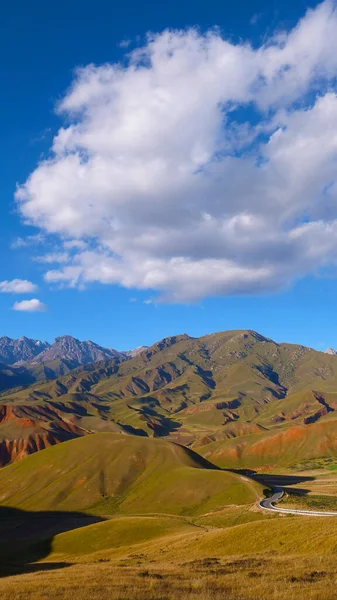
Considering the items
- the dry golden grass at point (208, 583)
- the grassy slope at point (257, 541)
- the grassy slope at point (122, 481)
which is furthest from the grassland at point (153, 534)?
the grassy slope at point (122, 481)

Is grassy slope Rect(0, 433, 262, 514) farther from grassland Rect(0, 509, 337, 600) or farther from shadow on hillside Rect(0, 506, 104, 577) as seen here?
grassland Rect(0, 509, 337, 600)

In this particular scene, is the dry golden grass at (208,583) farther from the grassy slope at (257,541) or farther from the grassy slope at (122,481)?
the grassy slope at (122,481)

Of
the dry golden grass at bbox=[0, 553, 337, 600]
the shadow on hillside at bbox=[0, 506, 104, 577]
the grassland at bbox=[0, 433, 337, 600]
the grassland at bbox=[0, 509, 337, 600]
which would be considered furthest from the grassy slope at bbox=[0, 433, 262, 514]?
the dry golden grass at bbox=[0, 553, 337, 600]

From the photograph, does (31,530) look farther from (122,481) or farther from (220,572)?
(220,572)

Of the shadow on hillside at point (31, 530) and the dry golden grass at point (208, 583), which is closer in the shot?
the dry golden grass at point (208, 583)

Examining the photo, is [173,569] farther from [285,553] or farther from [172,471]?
[172,471]

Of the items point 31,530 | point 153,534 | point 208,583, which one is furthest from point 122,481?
point 208,583

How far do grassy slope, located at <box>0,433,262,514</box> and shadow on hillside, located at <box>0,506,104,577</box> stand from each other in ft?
24.8

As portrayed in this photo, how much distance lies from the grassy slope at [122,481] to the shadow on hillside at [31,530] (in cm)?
756

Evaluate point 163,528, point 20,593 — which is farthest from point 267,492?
point 20,593

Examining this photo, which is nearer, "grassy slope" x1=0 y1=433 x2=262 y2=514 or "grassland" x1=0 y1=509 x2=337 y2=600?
"grassland" x1=0 y1=509 x2=337 y2=600

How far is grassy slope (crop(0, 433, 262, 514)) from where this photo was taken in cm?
13550

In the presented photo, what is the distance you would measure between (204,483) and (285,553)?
104998mm

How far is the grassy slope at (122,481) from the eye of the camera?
13550 centimetres
